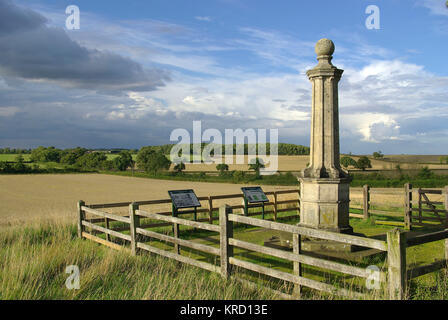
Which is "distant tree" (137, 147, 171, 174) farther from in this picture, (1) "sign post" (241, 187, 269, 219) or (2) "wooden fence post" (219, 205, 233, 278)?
(2) "wooden fence post" (219, 205, 233, 278)

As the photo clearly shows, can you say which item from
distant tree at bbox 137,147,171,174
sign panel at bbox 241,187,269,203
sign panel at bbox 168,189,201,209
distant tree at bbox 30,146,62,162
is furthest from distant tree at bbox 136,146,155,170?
sign panel at bbox 168,189,201,209

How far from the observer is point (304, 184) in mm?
8945

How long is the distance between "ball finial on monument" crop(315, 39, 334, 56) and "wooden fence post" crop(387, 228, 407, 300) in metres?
5.93

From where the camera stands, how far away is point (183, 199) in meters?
11.5

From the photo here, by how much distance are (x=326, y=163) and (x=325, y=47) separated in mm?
2909

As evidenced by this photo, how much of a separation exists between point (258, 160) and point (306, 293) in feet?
183

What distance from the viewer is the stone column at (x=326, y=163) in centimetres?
863

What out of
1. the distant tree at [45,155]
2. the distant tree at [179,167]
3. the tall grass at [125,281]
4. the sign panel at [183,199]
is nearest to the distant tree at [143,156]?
the distant tree at [179,167]

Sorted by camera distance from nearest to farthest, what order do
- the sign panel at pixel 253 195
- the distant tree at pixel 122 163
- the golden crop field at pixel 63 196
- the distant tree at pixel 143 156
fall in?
1. the sign panel at pixel 253 195
2. the golden crop field at pixel 63 196
3. the distant tree at pixel 143 156
4. the distant tree at pixel 122 163

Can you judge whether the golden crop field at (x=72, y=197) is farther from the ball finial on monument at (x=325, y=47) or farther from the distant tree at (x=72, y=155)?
the distant tree at (x=72, y=155)

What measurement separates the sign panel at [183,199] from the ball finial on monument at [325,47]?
577cm

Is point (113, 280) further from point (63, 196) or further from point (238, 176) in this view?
point (238, 176)

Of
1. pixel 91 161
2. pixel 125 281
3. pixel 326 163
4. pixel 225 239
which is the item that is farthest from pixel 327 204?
pixel 91 161

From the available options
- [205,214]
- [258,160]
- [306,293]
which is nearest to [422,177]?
[258,160]
